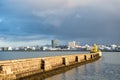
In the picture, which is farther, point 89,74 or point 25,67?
point 89,74

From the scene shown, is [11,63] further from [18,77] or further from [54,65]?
[54,65]

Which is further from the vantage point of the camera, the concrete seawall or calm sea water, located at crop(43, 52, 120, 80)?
calm sea water, located at crop(43, 52, 120, 80)

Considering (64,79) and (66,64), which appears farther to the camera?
(66,64)

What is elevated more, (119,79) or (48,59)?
(48,59)

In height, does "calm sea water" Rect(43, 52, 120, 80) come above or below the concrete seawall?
below

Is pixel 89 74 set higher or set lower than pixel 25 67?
lower

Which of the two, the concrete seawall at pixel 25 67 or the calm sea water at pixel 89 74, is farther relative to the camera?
the calm sea water at pixel 89 74

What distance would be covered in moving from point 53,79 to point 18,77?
230 inches

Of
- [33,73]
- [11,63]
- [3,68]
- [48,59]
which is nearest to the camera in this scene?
[3,68]

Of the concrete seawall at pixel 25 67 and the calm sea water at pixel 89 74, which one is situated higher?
the concrete seawall at pixel 25 67

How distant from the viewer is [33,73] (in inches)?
1773

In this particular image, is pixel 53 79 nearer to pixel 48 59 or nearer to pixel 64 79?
pixel 64 79

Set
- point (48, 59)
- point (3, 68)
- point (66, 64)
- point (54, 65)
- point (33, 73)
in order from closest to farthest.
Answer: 1. point (3, 68)
2. point (33, 73)
3. point (48, 59)
4. point (54, 65)
5. point (66, 64)

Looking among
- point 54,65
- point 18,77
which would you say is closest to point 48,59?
point 54,65
